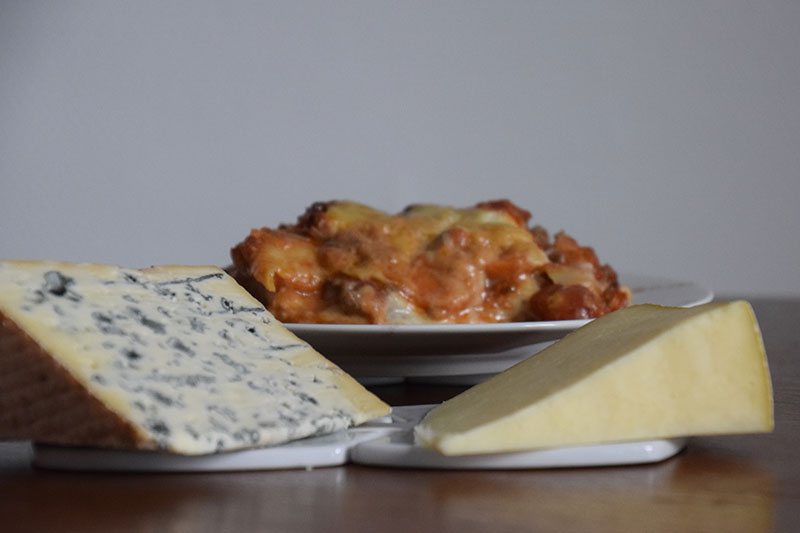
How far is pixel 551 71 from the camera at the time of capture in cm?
556

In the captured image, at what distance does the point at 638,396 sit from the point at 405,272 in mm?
607

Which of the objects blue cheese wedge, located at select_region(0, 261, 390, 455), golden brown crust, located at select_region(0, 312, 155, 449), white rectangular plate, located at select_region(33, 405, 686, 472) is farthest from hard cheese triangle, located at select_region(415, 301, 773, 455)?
golden brown crust, located at select_region(0, 312, 155, 449)

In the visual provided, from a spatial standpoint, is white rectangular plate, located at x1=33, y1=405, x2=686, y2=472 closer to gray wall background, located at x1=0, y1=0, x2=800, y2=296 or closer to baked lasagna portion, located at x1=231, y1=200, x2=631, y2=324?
baked lasagna portion, located at x1=231, y1=200, x2=631, y2=324

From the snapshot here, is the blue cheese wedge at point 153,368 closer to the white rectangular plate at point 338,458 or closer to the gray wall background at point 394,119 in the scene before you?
the white rectangular plate at point 338,458

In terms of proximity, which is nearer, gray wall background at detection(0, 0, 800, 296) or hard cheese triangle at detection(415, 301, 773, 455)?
hard cheese triangle at detection(415, 301, 773, 455)

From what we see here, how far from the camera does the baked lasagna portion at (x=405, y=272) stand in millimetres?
1387

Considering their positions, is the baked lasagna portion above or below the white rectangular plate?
above

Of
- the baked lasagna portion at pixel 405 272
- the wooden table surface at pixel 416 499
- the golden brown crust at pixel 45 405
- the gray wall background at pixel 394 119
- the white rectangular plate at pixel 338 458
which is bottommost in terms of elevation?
the wooden table surface at pixel 416 499

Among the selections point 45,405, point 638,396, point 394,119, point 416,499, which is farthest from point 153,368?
point 394,119

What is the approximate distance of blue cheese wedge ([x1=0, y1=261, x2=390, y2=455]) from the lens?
0.76m

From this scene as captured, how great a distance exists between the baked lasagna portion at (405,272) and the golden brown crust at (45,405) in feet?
1.96

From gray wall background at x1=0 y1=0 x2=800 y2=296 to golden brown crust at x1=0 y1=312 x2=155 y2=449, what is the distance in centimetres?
496

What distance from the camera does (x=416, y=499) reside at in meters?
0.73

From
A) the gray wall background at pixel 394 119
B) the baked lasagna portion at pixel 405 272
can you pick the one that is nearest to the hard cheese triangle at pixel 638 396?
the baked lasagna portion at pixel 405 272
